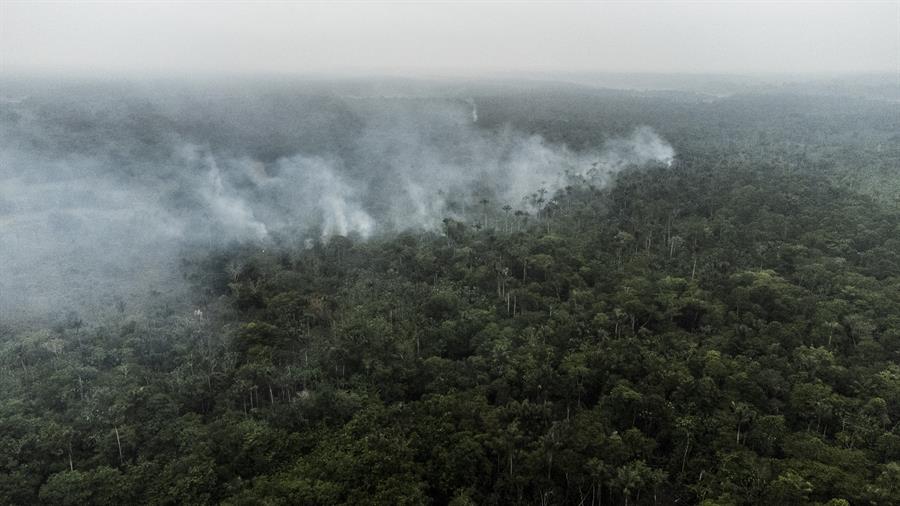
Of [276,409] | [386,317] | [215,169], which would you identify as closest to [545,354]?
[386,317]

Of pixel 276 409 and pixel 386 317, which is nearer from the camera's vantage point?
pixel 276 409

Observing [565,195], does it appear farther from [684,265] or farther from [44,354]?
[44,354]

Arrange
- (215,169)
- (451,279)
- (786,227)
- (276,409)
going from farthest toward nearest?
→ 1. (215,169)
2. (786,227)
3. (451,279)
4. (276,409)

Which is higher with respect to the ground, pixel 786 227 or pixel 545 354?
pixel 786 227

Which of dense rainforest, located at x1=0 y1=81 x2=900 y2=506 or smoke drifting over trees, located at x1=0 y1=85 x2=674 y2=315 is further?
smoke drifting over trees, located at x1=0 y1=85 x2=674 y2=315

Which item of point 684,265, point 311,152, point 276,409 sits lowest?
point 276,409
